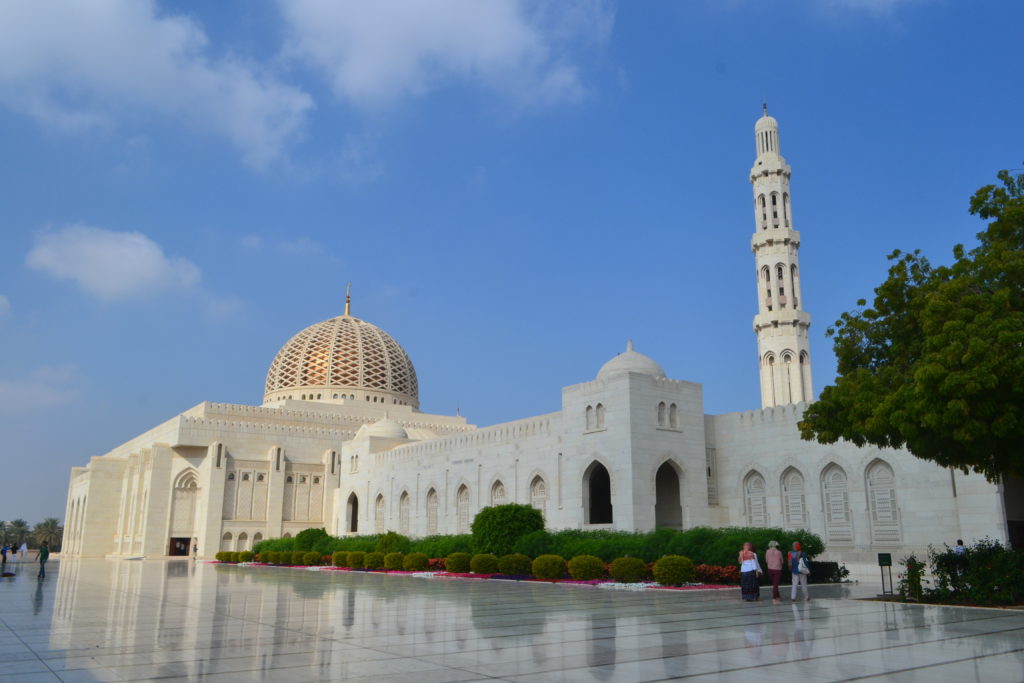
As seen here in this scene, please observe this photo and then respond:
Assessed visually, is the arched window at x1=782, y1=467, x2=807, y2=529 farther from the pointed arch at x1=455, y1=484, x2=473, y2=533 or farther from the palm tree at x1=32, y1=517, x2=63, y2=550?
the palm tree at x1=32, y1=517, x2=63, y2=550

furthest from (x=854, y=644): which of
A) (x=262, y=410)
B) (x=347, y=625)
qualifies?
(x=262, y=410)

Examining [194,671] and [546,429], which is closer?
[194,671]

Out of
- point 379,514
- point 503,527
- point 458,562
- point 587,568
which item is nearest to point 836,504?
point 587,568

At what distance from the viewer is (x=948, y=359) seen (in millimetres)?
11352

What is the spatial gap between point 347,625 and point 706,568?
958 centimetres

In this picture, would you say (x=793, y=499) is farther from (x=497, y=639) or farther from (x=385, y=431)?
(x=385, y=431)

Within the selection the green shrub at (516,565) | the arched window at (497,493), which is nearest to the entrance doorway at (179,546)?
the arched window at (497,493)

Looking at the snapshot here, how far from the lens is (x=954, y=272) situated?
43.2ft

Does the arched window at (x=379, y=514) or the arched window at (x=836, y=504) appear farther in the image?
the arched window at (x=379, y=514)

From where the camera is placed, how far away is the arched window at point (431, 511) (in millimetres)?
34844

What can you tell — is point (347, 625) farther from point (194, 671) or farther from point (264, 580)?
point (264, 580)

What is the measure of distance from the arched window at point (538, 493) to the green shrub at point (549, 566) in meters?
8.31

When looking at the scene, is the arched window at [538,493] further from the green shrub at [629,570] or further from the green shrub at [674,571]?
Result: the green shrub at [674,571]

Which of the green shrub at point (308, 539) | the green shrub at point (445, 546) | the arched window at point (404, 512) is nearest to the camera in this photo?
the green shrub at point (445, 546)
